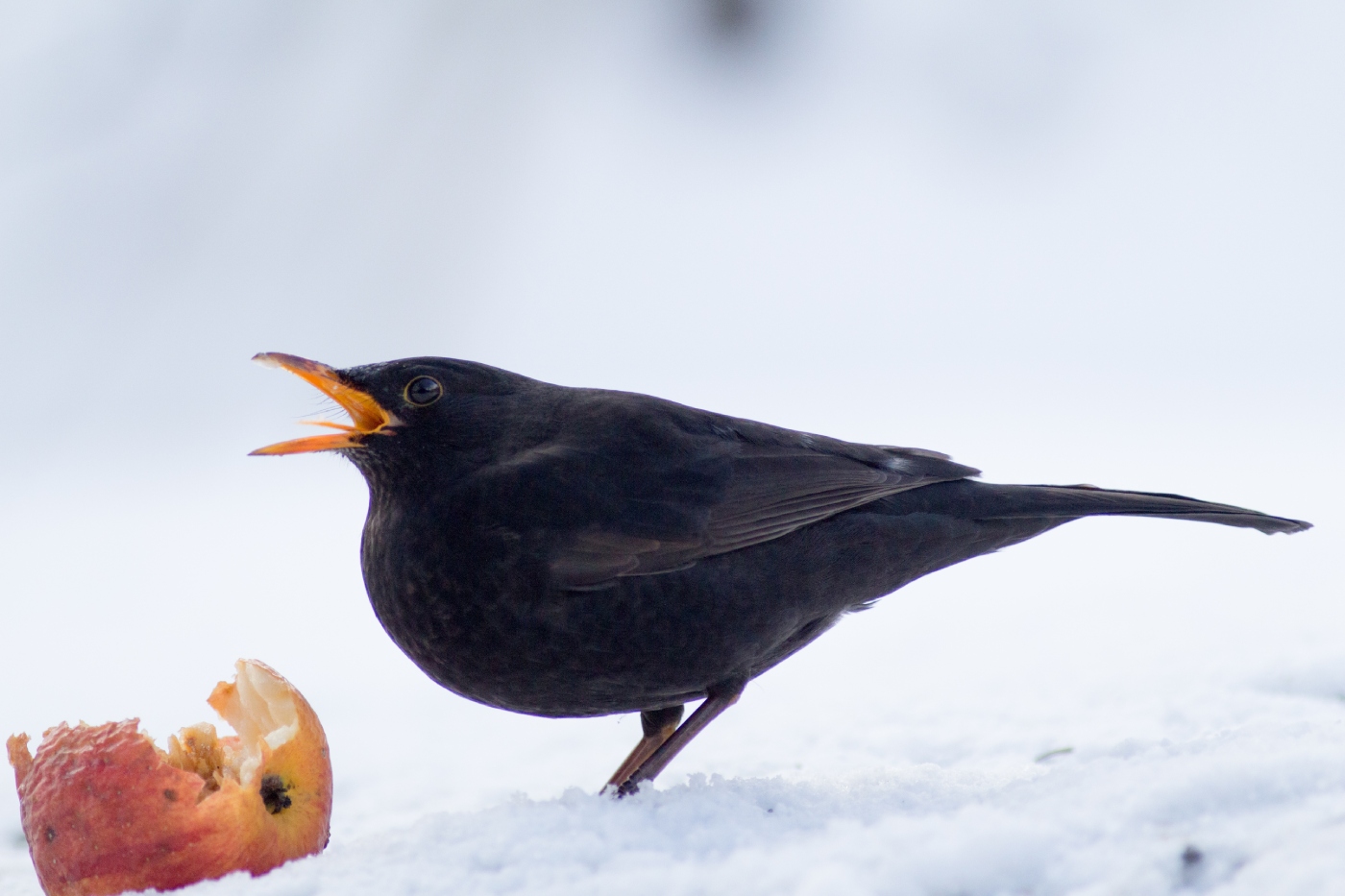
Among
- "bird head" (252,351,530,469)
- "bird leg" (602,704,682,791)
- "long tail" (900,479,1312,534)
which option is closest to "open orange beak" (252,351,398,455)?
"bird head" (252,351,530,469)

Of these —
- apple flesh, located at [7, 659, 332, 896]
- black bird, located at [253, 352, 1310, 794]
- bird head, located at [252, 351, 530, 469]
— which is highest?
bird head, located at [252, 351, 530, 469]

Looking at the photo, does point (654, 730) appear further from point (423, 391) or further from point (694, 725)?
point (423, 391)

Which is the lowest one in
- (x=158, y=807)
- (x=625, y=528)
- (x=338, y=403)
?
(x=158, y=807)

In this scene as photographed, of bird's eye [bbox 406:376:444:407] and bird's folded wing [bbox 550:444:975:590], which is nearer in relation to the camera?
bird's folded wing [bbox 550:444:975:590]

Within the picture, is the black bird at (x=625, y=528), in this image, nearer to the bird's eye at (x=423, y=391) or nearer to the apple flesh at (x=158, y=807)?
the bird's eye at (x=423, y=391)

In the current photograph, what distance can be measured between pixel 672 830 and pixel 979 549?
1.20m

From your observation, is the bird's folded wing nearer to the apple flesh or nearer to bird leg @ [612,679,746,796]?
bird leg @ [612,679,746,796]

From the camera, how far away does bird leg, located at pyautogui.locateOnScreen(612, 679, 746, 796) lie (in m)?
2.76

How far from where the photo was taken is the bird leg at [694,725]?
2762mm

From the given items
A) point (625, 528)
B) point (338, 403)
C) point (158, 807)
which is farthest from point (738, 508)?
point (158, 807)

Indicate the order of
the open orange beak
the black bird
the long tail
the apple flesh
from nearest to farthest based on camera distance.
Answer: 1. the apple flesh
2. the black bird
3. the open orange beak
4. the long tail

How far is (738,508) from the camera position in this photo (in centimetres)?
275

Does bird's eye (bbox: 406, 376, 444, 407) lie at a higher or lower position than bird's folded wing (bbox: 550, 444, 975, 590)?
higher

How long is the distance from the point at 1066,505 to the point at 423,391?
1.52 m
